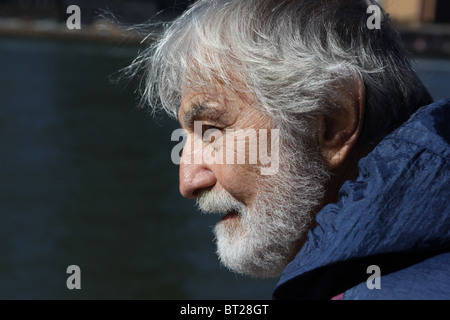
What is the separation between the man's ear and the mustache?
17cm

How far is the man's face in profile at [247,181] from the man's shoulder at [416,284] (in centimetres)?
33

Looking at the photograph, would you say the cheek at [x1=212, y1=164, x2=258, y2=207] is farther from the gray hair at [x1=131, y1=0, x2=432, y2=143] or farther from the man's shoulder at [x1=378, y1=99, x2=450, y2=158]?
the man's shoulder at [x1=378, y1=99, x2=450, y2=158]

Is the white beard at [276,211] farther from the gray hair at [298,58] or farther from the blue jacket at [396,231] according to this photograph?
the blue jacket at [396,231]

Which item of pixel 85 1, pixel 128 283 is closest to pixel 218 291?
pixel 128 283

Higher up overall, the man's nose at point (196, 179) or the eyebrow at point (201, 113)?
the eyebrow at point (201, 113)

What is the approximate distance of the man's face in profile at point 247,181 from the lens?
1.20 metres

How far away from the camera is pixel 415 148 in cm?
92

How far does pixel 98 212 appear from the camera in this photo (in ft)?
29.7

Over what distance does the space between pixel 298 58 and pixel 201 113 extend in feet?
0.66

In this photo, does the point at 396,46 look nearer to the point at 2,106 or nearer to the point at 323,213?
the point at 323,213

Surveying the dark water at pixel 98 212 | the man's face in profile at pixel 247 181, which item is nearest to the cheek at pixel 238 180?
the man's face in profile at pixel 247 181

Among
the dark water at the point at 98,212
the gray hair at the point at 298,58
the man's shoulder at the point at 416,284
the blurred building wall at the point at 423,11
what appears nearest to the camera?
the man's shoulder at the point at 416,284

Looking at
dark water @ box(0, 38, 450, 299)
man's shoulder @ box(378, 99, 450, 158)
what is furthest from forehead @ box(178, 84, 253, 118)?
dark water @ box(0, 38, 450, 299)
